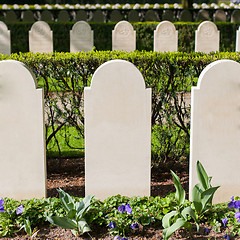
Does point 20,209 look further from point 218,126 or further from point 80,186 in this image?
point 218,126

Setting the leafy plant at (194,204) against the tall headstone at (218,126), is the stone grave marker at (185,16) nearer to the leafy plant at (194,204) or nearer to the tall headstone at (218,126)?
the tall headstone at (218,126)

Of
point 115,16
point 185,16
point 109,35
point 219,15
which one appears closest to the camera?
point 109,35

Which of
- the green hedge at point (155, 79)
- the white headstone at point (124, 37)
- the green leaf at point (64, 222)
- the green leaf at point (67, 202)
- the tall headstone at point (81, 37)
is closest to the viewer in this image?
the green leaf at point (64, 222)

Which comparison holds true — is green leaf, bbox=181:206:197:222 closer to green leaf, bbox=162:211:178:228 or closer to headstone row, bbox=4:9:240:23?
green leaf, bbox=162:211:178:228

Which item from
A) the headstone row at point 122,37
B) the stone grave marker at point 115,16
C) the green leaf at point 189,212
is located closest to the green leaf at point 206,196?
the green leaf at point 189,212

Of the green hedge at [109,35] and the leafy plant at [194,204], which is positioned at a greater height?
the green hedge at [109,35]

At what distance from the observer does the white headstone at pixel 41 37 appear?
33.2 feet

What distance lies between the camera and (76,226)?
9.75 ft

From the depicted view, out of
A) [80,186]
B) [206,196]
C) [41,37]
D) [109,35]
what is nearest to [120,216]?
[206,196]

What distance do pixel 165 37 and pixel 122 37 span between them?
3.36ft

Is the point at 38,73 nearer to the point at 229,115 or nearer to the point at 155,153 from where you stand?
the point at 155,153

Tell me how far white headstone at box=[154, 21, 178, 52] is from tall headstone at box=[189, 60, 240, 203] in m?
7.02

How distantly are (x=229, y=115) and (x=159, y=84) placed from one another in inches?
40.1

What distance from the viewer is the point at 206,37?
10.2 metres
